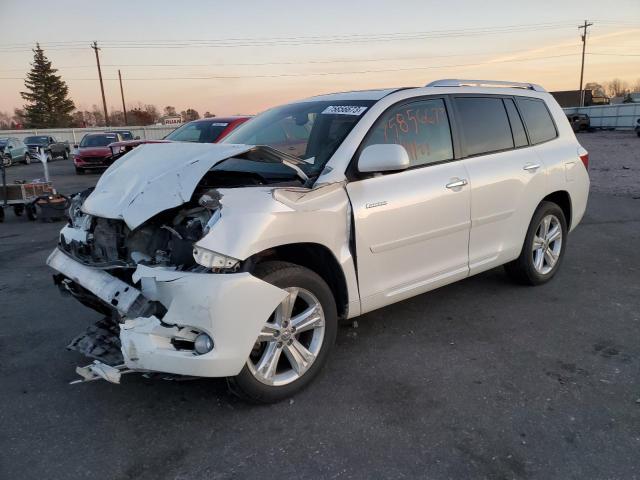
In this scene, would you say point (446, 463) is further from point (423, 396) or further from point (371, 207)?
point (371, 207)

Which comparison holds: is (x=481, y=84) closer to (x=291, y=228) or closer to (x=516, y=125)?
(x=516, y=125)

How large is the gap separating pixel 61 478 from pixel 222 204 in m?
1.59

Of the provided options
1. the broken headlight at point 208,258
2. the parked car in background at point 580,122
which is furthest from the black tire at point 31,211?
the parked car in background at point 580,122

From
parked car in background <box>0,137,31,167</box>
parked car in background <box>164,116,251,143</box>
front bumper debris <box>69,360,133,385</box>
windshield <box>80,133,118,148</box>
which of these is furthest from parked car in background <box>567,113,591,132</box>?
front bumper debris <box>69,360,133,385</box>

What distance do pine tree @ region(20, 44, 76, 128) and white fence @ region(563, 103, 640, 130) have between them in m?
61.5

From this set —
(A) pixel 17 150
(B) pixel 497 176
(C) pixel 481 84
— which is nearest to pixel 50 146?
(A) pixel 17 150

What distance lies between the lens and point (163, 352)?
106 inches

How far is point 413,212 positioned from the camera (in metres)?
3.67

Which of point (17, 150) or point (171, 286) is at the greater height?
point (17, 150)

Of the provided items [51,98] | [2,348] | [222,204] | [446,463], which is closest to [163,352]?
[222,204]

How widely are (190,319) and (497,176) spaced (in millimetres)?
2894

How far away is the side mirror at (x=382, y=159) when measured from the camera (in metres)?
3.32

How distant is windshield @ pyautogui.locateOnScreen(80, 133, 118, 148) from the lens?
862 inches

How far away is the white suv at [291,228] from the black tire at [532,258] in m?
0.14
